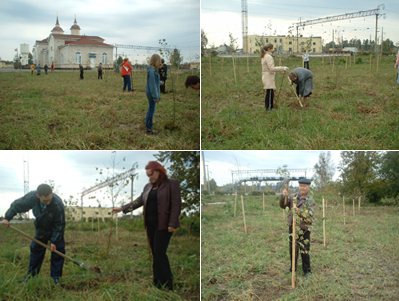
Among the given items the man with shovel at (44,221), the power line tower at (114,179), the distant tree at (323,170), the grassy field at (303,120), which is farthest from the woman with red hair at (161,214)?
the distant tree at (323,170)

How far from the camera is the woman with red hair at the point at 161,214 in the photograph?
3035 millimetres

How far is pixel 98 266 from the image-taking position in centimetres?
350

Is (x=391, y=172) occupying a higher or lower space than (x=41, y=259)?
higher

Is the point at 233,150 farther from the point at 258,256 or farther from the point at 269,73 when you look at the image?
the point at 269,73

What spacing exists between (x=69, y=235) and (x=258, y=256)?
8.51ft

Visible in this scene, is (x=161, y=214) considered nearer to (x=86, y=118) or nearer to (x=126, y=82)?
(x=86, y=118)

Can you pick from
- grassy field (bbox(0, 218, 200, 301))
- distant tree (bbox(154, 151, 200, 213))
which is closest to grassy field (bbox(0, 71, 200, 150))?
distant tree (bbox(154, 151, 200, 213))

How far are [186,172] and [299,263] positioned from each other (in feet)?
6.39

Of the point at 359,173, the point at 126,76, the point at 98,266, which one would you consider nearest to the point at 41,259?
the point at 98,266

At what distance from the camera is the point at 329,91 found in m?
7.39

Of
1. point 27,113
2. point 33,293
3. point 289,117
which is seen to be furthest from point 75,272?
point 289,117

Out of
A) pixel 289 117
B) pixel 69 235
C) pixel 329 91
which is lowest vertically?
pixel 69 235

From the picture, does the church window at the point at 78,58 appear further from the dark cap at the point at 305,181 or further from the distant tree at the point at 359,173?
the distant tree at the point at 359,173

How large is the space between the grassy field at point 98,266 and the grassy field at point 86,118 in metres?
1.17
